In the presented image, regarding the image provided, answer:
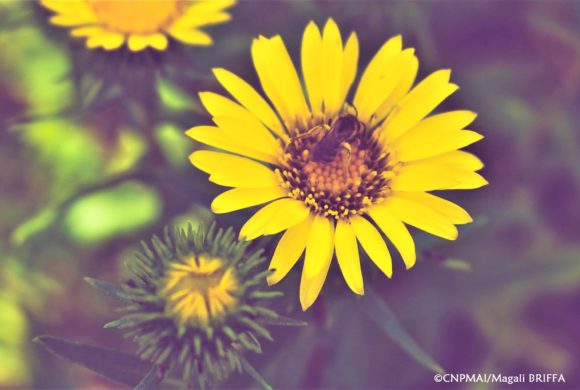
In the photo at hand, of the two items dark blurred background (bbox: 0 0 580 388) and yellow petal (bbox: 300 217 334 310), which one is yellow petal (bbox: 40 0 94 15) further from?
yellow petal (bbox: 300 217 334 310)

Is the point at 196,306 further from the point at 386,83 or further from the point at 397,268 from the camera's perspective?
the point at 397,268

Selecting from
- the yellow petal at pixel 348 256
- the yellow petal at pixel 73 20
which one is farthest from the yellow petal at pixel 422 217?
the yellow petal at pixel 73 20

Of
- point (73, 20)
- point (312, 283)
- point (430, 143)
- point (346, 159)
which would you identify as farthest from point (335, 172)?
point (73, 20)

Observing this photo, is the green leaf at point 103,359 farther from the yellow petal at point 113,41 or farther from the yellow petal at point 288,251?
the yellow petal at point 113,41
